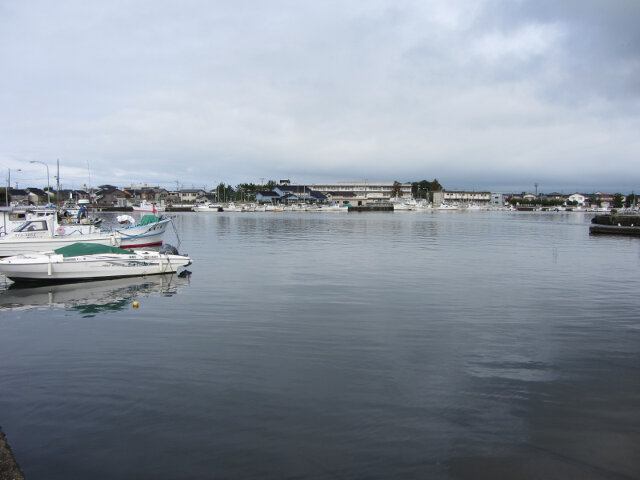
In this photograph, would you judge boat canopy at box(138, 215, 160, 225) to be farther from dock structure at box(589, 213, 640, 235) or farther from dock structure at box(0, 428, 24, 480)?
dock structure at box(589, 213, 640, 235)

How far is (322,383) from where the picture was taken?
959 cm

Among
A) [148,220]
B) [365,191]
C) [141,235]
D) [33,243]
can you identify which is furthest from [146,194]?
[33,243]

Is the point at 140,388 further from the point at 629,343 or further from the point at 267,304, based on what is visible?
the point at 629,343

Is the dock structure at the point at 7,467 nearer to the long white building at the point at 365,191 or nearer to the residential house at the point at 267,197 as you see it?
the residential house at the point at 267,197

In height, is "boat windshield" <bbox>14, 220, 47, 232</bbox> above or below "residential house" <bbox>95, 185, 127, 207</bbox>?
below

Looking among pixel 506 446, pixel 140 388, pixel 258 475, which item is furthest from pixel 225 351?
pixel 506 446

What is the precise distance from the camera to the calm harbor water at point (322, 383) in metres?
6.97

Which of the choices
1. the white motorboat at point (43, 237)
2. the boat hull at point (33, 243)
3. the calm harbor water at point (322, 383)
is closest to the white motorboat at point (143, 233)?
the white motorboat at point (43, 237)

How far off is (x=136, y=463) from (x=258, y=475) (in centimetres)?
189

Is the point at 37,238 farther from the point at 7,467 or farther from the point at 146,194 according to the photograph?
the point at 146,194

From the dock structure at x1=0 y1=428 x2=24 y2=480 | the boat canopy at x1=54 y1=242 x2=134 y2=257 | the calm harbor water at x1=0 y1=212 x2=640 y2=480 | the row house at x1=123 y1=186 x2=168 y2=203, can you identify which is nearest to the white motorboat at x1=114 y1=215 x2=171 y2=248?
the boat canopy at x1=54 y1=242 x2=134 y2=257

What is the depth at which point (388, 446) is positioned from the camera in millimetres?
7297

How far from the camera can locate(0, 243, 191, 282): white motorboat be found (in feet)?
67.8

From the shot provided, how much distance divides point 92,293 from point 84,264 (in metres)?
2.54
